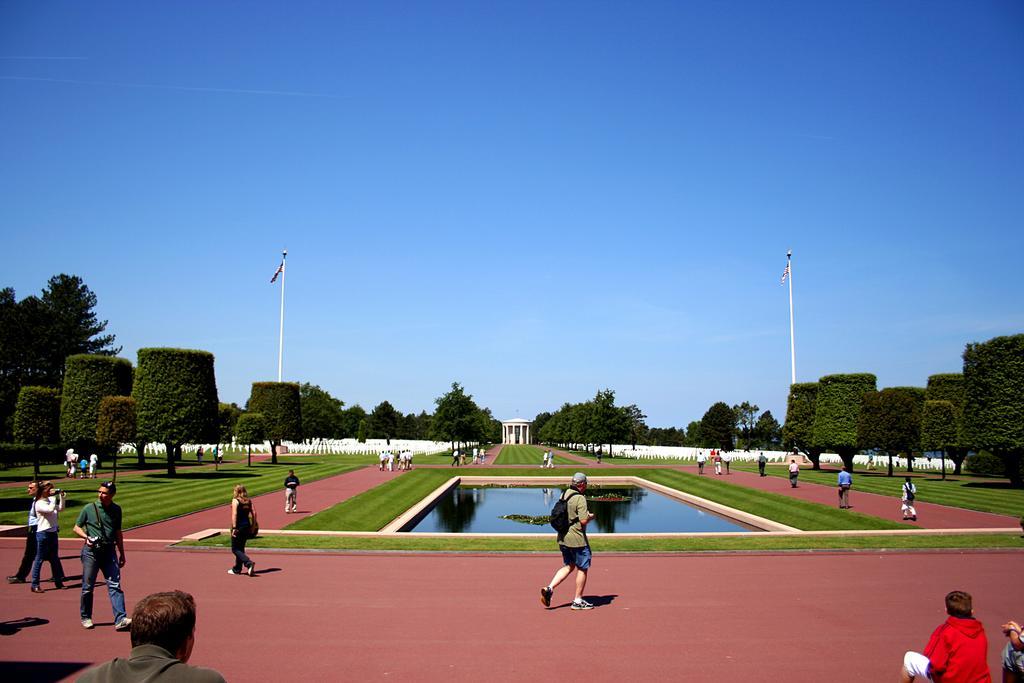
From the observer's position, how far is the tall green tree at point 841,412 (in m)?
46.9

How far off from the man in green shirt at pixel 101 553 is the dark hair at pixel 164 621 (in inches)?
278

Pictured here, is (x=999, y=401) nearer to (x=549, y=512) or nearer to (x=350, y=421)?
(x=549, y=512)

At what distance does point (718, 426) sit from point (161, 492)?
103 m

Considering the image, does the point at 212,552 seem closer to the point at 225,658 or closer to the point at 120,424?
the point at 225,658

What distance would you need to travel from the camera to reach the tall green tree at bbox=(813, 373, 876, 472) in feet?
154

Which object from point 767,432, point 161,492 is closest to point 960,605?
point 161,492

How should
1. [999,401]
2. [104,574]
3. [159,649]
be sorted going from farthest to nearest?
[999,401] → [104,574] → [159,649]

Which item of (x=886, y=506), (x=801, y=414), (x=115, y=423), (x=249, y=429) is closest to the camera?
(x=886, y=506)

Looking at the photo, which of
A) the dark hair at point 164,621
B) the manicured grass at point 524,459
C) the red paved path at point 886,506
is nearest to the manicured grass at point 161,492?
the manicured grass at point 524,459

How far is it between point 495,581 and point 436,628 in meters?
3.13

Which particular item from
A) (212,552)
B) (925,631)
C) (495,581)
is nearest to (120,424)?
(212,552)

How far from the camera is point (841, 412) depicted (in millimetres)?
47250

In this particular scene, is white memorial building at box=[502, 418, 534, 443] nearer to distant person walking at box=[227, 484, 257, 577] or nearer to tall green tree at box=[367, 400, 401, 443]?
tall green tree at box=[367, 400, 401, 443]

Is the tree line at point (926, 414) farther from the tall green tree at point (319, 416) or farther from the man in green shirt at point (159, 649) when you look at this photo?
the tall green tree at point (319, 416)
